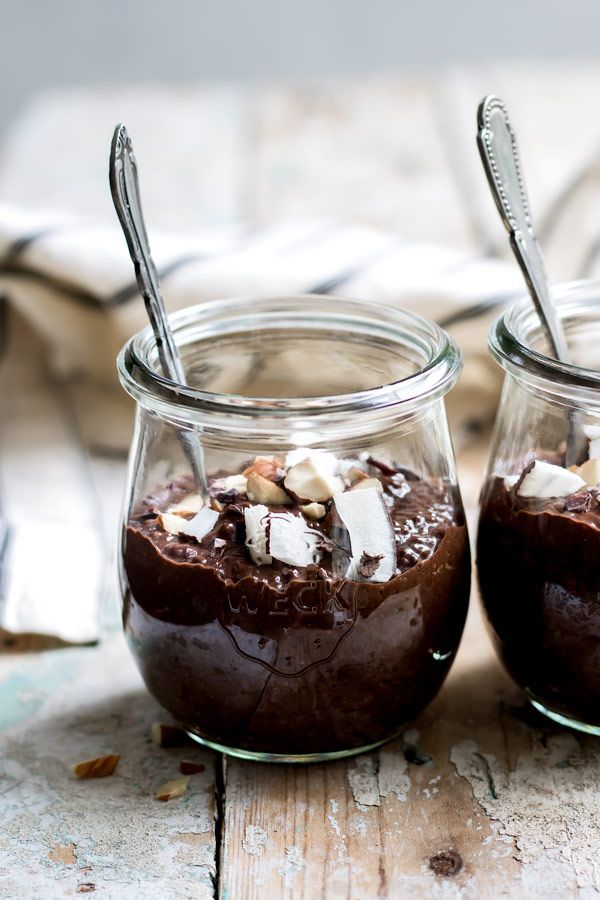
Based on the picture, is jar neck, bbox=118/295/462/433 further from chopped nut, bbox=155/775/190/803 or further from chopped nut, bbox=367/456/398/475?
chopped nut, bbox=155/775/190/803

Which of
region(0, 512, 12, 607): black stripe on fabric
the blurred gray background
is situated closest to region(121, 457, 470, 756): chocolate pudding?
region(0, 512, 12, 607): black stripe on fabric

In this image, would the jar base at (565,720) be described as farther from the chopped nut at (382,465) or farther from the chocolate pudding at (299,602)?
the chopped nut at (382,465)

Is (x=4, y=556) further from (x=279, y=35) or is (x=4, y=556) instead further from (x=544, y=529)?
(x=279, y=35)

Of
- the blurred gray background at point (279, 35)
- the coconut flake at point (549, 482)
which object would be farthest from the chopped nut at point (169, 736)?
the blurred gray background at point (279, 35)

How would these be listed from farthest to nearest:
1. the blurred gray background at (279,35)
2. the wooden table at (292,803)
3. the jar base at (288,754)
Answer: the blurred gray background at (279,35)
the jar base at (288,754)
the wooden table at (292,803)

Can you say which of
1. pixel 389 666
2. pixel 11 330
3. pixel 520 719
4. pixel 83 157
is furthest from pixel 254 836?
pixel 83 157

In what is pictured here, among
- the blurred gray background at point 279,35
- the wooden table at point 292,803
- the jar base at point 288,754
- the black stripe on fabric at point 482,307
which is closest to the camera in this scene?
the wooden table at point 292,803

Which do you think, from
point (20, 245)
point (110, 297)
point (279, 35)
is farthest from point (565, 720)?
point (279, 35)
